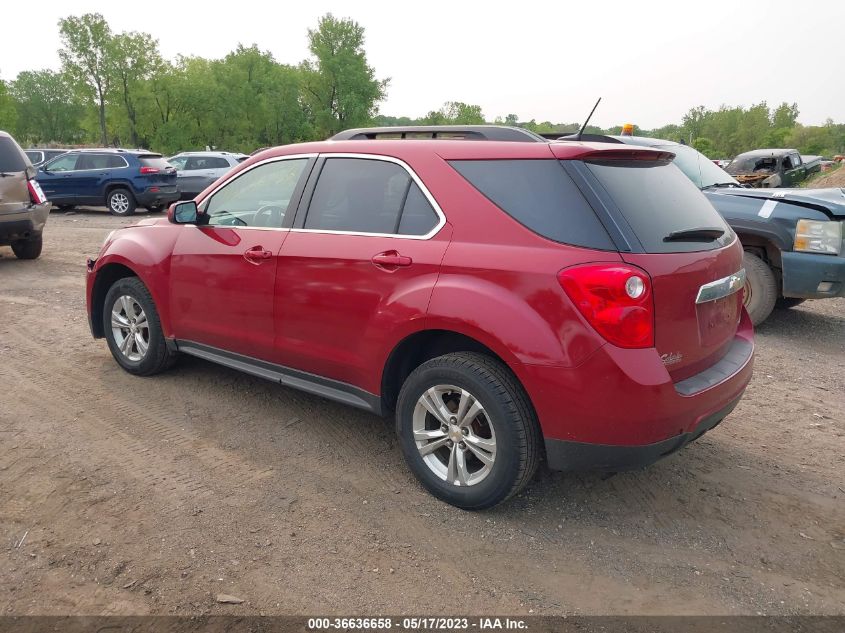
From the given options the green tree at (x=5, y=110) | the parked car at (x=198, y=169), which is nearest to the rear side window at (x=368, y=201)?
the parked car at (x=198, y=169)

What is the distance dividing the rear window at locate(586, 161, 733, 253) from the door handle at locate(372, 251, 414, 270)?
938 mm

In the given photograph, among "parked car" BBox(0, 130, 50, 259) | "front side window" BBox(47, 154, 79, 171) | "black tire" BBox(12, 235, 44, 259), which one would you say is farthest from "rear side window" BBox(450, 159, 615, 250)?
"front side window" BBox(47, 154, 79, 171)

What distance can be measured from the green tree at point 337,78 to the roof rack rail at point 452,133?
65.7m

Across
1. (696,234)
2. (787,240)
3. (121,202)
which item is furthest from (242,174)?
(121,202)

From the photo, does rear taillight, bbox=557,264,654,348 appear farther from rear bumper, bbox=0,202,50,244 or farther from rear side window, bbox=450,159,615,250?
rear bumper, bbox=0,202,50,244

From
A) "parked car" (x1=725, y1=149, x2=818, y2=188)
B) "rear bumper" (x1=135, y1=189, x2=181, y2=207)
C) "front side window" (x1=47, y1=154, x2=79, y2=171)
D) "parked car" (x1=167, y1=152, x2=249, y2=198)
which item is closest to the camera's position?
"parked car" (x1=725, y1=149, x2=818, y2=188)

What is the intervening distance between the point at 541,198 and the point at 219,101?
60557 millimetres

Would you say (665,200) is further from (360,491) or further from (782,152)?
(782,152)

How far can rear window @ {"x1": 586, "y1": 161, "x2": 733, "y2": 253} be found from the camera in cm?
291

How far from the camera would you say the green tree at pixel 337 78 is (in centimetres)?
6738

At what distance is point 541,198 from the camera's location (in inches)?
117

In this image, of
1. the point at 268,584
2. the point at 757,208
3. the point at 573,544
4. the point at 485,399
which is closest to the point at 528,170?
the point at 485,399

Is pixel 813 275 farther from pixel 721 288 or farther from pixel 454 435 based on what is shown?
pixel 454 435

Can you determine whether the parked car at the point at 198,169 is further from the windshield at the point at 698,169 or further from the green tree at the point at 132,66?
the green tree at the point at 132,66
